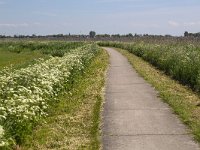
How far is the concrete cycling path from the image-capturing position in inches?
362

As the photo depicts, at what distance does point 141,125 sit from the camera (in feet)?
35.7

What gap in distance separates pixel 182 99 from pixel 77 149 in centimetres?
627

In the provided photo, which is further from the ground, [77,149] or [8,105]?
[8,105]

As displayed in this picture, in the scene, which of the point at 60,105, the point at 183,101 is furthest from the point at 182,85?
the point at 60,105

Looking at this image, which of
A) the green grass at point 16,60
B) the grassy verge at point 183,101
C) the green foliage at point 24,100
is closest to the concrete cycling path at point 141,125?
the grassy verge at point 183,101

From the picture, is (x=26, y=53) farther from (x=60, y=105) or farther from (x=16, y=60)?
(x=60, y=105)

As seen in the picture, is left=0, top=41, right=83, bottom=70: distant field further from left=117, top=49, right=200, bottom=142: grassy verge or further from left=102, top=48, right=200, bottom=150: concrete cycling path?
left=102, top=48, right=200, bottom=150: concrete cycling path

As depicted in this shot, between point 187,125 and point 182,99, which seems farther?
point 182,99

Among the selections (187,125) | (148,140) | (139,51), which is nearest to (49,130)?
(148,140)

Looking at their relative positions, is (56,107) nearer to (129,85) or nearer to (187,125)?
(187,125)

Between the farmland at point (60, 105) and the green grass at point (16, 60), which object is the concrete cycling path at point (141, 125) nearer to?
the farmland at point (60, 105)

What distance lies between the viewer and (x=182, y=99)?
14648mm

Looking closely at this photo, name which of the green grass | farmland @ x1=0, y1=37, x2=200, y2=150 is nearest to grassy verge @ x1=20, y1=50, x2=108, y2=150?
farmland @ x1=0, y1=37, x2=200, y2=150

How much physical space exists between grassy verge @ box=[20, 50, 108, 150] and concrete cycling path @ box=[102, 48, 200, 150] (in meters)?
0.28
